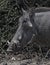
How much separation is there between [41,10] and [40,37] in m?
0.42

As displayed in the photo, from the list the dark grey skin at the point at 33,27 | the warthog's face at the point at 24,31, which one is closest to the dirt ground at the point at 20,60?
the dark grey skin at the point at 33,27

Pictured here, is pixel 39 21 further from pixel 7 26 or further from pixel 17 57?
pixel 7 26

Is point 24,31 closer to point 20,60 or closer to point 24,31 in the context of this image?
point 24,31

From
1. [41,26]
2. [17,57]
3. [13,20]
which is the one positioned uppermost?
[41,26]

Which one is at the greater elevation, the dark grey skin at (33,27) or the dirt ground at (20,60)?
the dark grey skin at (33,27)

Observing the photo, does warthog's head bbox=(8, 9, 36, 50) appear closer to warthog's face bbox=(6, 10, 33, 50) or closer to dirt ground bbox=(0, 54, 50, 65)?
warthog's face bbox=(6, 10, 33, 50)

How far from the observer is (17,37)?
4.28m

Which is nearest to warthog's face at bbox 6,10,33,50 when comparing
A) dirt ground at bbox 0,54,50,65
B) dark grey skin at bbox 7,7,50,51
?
dark grey skin at bbox 7,7,50,51

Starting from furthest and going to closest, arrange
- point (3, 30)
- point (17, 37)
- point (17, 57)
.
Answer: point (3, 30) → point (17, 57) → point (17, 37)

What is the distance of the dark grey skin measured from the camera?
14.1 feet

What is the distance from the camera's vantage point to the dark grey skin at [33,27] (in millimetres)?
4305

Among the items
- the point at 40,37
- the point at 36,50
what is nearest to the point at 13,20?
the point at 36,50

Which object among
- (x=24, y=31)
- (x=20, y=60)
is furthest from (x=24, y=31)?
(x=20, y=60)

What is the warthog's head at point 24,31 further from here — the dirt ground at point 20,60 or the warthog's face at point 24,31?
the dirt ground at point 20,60
